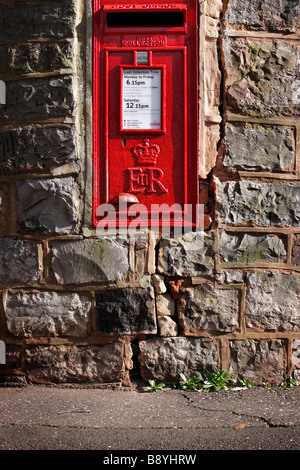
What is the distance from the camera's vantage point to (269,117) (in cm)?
364

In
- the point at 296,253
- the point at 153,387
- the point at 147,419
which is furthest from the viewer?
the point at 296,253

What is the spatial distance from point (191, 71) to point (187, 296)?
1.45 meters

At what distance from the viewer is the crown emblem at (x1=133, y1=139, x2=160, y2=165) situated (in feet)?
11.9

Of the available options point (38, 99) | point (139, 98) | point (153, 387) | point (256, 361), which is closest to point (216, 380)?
point (256, 361)

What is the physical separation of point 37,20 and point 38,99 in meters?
0.51

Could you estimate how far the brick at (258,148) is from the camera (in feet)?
11.9

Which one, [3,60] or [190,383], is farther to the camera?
[3,60]

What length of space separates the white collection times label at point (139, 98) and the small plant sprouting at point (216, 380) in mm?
1625

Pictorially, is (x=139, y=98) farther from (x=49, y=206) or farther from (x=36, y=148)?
(x=49, y=206)

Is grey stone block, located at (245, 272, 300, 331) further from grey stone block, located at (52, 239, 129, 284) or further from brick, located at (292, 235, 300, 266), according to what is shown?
grey stone block, located at (52, 239, 129, 284)

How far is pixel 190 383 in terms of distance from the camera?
3545 millimetres

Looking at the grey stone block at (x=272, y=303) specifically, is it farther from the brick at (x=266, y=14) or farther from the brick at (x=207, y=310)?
the brick at (x=266, y=14)

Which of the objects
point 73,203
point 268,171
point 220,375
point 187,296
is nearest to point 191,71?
point 268,171

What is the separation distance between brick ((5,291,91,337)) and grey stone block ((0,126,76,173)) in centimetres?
84
